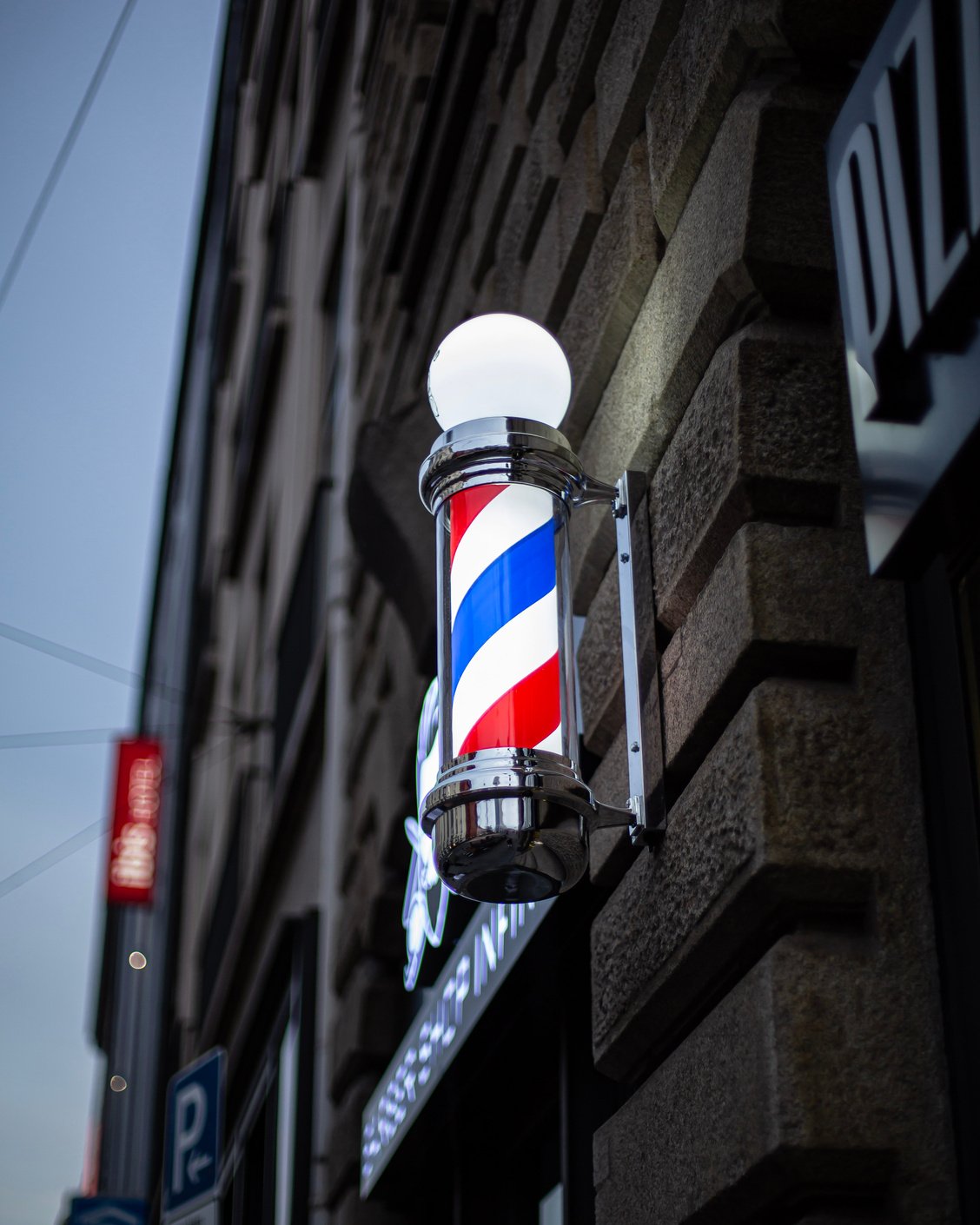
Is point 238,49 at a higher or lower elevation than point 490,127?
higher

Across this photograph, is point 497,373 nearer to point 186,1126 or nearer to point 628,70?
point 628,70

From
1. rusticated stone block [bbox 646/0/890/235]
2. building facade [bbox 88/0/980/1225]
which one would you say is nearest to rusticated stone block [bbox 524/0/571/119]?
building facade [bbox 88/0/980/1225]

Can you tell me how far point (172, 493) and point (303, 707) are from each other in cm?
2051

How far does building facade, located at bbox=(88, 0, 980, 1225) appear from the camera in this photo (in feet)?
6.15

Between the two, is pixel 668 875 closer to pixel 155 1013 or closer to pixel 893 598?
pixel 893 598

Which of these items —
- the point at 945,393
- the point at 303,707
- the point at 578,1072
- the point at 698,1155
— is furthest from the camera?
the point at 303,707

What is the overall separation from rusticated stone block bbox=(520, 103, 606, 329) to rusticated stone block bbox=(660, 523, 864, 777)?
3.97 feet

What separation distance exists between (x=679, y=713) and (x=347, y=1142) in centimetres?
339

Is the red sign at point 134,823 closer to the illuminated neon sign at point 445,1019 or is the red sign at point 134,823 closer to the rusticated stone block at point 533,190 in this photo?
the illuminated neon sign at point 445,1019

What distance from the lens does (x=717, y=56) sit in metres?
2.44

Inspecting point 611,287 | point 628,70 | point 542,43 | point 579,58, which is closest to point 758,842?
point 611,287

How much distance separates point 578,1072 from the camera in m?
3.22

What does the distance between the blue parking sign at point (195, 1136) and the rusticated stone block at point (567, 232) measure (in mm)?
2186

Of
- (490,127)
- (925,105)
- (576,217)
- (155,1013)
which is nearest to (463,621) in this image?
(925,105)
